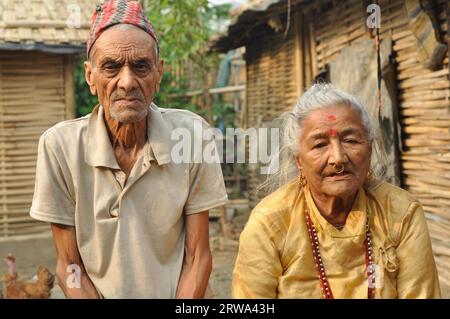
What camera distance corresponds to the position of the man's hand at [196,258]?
2.69m

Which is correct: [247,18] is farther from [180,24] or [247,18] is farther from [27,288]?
[27,288]

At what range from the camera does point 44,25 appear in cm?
846

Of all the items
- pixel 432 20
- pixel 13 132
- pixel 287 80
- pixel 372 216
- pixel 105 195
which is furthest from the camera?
pixel 287 80

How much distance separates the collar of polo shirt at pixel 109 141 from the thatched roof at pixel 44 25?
577 centimetres

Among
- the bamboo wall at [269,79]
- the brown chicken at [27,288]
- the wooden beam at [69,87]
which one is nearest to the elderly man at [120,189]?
the brown chicken at [27,288]

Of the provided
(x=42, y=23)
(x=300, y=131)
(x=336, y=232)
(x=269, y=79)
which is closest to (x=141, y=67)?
(x=300, y=131)

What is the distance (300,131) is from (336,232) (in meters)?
0.46

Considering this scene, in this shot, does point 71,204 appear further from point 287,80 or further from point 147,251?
point 287,80

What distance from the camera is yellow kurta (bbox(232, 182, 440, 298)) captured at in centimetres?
266

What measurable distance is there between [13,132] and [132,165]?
251 inches

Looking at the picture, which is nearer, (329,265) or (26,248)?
(329,265)

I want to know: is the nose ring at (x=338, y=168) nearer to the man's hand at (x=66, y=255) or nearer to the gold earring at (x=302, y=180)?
the gold earring at (x=302, y=180)

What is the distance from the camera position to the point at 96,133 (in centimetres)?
268
